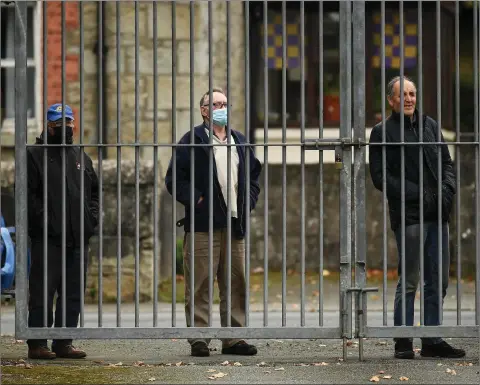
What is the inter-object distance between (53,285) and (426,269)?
2.59 metres

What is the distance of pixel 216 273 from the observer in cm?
1027

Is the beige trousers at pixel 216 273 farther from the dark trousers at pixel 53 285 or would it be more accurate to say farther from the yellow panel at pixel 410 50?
the yellow panel at pixel 410 50

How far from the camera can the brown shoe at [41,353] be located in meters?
9.98

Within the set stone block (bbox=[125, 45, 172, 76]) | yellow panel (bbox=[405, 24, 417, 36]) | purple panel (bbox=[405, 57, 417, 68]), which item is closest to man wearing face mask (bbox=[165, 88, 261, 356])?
stone block (bbox=[125, 45, 172, 76])

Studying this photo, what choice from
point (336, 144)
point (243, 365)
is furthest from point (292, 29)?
point (243, 365)

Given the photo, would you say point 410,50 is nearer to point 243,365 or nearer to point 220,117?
point 220,117

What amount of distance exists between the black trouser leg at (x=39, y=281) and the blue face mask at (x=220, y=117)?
141 cm

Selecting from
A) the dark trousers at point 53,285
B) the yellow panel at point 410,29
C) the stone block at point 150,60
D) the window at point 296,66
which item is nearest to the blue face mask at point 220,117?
the dark trousers at point 53,285

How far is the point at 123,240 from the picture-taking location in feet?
50.4

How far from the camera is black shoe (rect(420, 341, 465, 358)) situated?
396 inches

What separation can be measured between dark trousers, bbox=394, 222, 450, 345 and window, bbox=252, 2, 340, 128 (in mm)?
9070

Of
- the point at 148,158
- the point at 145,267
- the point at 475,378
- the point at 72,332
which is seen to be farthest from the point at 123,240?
the point at 475,378

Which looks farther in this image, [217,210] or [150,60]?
[150,60]

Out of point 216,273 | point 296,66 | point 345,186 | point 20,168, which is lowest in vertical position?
point 216,273
